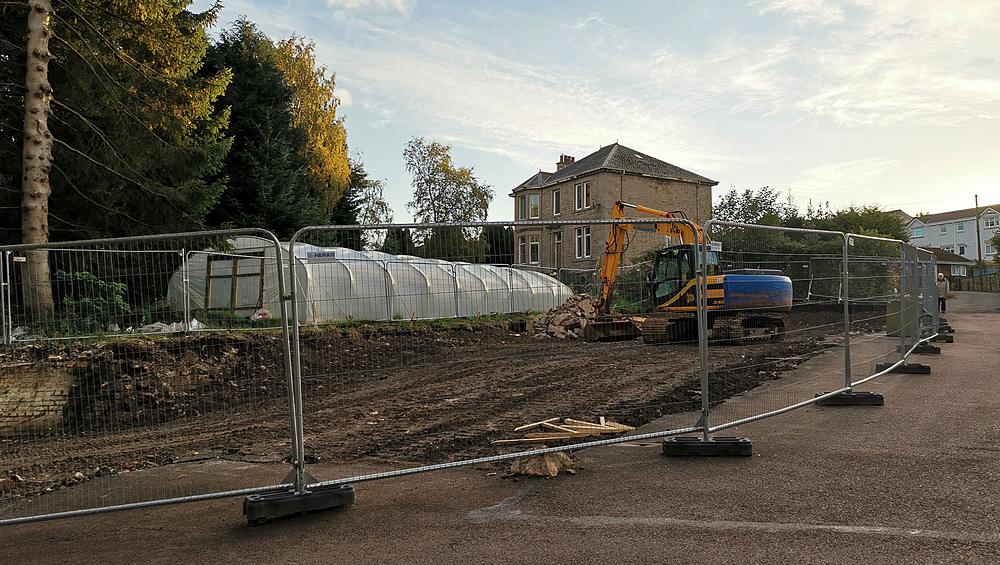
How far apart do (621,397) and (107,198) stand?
14417 millimetres

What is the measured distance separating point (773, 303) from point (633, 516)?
4187 mm

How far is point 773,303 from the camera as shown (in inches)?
315

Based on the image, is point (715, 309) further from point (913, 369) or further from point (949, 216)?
point (949, 216)

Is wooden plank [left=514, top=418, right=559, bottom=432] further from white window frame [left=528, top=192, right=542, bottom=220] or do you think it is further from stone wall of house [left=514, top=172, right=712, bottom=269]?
white window frame [left=528, top=192, right=542, bottom=220]

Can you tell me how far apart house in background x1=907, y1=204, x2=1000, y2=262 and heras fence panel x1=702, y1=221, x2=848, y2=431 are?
89619 mm

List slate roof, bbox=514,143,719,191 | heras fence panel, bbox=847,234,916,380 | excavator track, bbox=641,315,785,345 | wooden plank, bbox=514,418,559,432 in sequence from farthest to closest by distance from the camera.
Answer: slate roof, bbox=514,143,719,191 → heras fence panel, bbox=847,234,916,380 → excavator track, bbox=641,315,785,345 → wooden plank, bbox=514,418,559,432

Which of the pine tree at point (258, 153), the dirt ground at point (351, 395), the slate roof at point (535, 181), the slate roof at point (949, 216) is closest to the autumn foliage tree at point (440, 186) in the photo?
the slate roof at point (535, 181)

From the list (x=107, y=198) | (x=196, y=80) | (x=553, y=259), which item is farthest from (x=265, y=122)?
(x=553, y=259)

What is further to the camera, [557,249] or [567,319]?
[567,319]

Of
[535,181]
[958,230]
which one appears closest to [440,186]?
[535,181]

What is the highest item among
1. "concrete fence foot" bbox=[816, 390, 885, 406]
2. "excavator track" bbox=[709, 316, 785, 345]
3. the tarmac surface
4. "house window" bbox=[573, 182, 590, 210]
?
"house window" bbox=[573, 182, 590, 210]

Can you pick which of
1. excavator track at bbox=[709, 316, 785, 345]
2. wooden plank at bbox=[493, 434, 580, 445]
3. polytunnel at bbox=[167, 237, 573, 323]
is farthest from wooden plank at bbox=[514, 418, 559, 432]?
excavator track at bbox=[709, 316, 785, 345]

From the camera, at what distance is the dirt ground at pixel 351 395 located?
6586mm

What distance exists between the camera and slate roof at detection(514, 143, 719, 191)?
145ft
